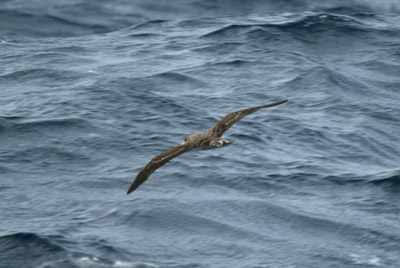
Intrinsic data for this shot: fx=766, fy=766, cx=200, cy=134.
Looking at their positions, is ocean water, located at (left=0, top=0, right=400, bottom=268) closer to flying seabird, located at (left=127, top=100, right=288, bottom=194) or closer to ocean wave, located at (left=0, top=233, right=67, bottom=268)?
ocean wave, located at (left=0, top=233, right=67, bottom=268)

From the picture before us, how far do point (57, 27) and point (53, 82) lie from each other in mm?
8183

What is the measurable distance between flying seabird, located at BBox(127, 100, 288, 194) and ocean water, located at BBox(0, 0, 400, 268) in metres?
2.42

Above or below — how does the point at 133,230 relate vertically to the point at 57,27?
below

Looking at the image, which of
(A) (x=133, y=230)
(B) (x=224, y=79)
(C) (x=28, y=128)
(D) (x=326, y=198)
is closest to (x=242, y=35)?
(B) (x=224, y=79)

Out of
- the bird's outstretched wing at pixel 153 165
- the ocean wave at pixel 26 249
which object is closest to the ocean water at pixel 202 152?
the ocean wave at pixel 26 249

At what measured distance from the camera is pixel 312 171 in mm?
17969

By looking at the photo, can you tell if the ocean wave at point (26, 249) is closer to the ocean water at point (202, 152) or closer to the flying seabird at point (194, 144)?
the ocean water at point (202, 152)

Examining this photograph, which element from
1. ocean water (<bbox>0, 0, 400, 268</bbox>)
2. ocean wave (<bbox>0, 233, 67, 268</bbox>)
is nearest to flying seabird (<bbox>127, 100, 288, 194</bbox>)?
ocean water (<bbox>0, 0, 400, 268</bbox>)

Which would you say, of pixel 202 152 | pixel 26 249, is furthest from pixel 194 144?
pixel 202 152

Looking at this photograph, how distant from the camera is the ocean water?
48.9 feet

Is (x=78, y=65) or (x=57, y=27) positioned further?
(x=57, y=27)

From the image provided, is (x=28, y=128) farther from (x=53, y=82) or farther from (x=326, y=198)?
(x=326, y=198)

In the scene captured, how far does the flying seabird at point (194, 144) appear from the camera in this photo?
488 inches

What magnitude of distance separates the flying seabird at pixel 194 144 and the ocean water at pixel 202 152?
2425 millimetres
